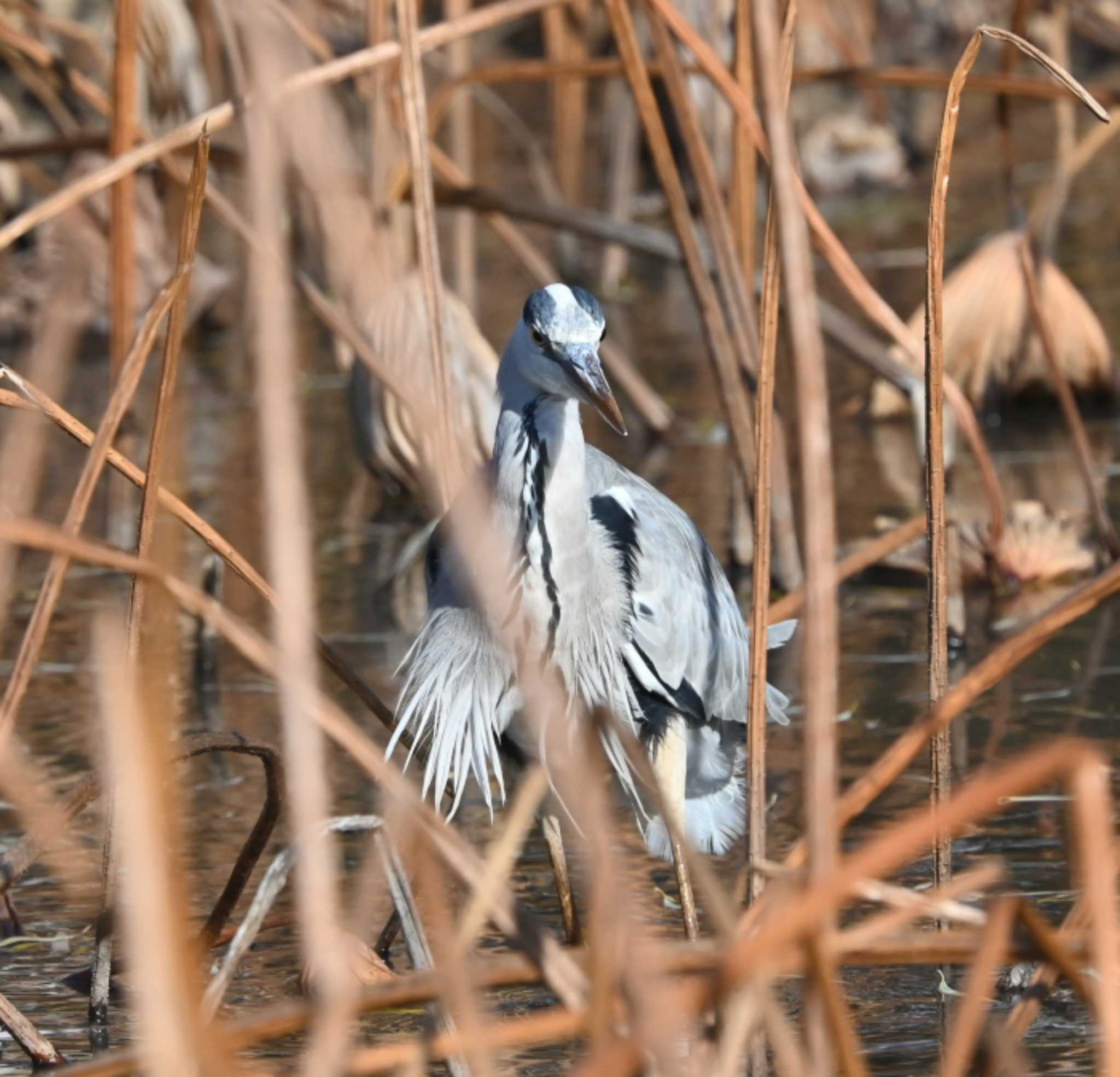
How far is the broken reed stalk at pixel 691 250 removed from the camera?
3584 mm

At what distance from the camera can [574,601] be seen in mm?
2982

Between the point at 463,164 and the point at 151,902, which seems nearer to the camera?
the point at 151,902

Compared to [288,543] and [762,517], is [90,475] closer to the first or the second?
[762,517]

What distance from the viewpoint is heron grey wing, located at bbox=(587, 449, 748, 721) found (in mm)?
3137

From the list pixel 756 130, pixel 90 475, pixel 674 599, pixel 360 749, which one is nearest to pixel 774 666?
pixel 674 599

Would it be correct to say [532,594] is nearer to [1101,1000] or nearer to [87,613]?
[1101,1000]

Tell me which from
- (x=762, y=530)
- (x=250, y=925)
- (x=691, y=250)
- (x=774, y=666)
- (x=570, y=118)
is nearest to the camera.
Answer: (x=250, y=925)

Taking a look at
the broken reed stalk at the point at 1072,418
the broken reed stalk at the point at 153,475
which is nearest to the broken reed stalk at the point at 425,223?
the broken reed stalk at the point at 153,475

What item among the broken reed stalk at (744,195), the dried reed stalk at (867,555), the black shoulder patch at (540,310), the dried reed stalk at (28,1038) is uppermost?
the broken reed stalk at (744,195)

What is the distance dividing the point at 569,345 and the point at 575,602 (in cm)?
41

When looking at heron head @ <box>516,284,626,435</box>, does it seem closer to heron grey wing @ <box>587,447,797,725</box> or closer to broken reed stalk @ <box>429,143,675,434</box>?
heron grey wing @ <box>587,447,797,725</box>

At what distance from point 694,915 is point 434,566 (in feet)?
2.45

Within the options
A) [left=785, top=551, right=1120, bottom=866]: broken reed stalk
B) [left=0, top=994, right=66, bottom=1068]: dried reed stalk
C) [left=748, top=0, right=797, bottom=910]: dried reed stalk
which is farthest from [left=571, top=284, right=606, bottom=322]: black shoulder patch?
[left=0, top=994, right=66, bottom=1068]: dried reed stalk

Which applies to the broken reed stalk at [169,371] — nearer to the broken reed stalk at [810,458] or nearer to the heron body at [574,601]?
the heron body at [574,601]
